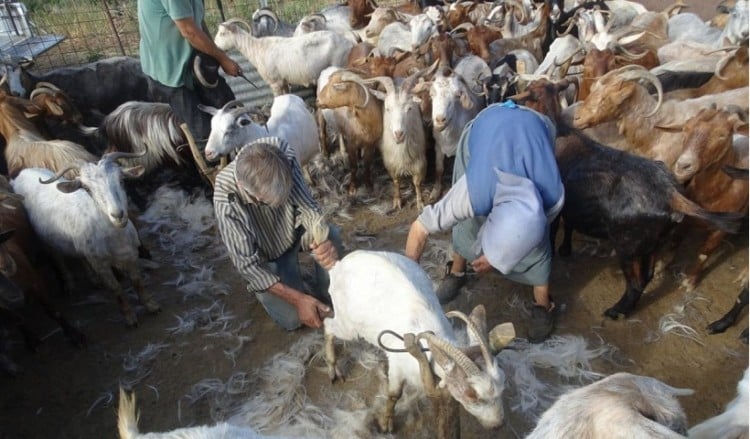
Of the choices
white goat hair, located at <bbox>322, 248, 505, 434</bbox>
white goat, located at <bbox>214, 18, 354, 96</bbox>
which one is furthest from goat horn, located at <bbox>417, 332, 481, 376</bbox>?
white goat, located at <bbox>214, 18, 354, 96</bbox>

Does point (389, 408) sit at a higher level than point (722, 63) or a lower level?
lower

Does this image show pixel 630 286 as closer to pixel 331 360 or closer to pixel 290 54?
pixel 331 360

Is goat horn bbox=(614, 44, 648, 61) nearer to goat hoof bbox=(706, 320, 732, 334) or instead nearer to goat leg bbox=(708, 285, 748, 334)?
goat leg bbox=(708, 285, 748, 334)

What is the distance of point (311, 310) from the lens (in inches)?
133

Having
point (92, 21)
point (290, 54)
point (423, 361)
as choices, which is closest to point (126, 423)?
point (423, 361)

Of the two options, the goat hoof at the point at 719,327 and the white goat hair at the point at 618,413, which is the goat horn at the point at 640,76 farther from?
the white goat hair at the point at 618,413

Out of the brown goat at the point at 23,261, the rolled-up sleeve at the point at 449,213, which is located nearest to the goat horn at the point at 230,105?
the brown goat at the point at 23,261

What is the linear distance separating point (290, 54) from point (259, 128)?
332 centimetres

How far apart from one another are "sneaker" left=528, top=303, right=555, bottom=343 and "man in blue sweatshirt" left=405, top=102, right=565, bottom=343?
45 cm

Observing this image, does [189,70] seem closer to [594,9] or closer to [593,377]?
[593,377]

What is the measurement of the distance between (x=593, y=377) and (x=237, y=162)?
114 inches

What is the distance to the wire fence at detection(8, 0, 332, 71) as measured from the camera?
8.64 m

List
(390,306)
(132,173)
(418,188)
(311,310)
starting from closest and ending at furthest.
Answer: (390,306) → (311,310) → (132,173) → (418,188)

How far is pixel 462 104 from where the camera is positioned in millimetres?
5266
